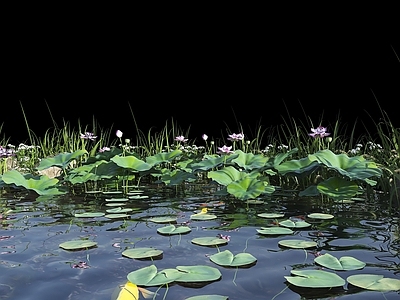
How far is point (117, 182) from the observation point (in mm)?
3463

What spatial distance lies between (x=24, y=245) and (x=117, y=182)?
67.8 inches

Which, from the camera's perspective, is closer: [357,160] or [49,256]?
[49,256]

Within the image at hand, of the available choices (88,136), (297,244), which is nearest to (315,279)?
(297,244)

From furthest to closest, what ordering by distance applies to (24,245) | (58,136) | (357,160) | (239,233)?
(58,136) < (357,160) < (239,233) < (24,245)

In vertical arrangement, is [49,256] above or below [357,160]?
below

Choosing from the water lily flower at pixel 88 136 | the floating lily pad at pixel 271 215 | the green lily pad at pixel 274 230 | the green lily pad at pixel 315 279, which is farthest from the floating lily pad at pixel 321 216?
the water lily flower at pixel 88 136

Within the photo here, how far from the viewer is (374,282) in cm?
125

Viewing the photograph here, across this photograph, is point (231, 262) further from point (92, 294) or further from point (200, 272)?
point (92, 294)

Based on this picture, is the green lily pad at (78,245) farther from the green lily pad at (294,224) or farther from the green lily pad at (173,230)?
the green lily pad at (294,224)

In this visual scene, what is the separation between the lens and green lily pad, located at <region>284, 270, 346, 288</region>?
123 cm

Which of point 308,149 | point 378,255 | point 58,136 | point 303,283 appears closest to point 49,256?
point 303,283

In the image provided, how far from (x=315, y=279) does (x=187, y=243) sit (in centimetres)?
59

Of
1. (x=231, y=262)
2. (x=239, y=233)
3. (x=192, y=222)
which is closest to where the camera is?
(x=231, y=262)

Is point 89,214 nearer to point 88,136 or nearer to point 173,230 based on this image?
point 173,230
